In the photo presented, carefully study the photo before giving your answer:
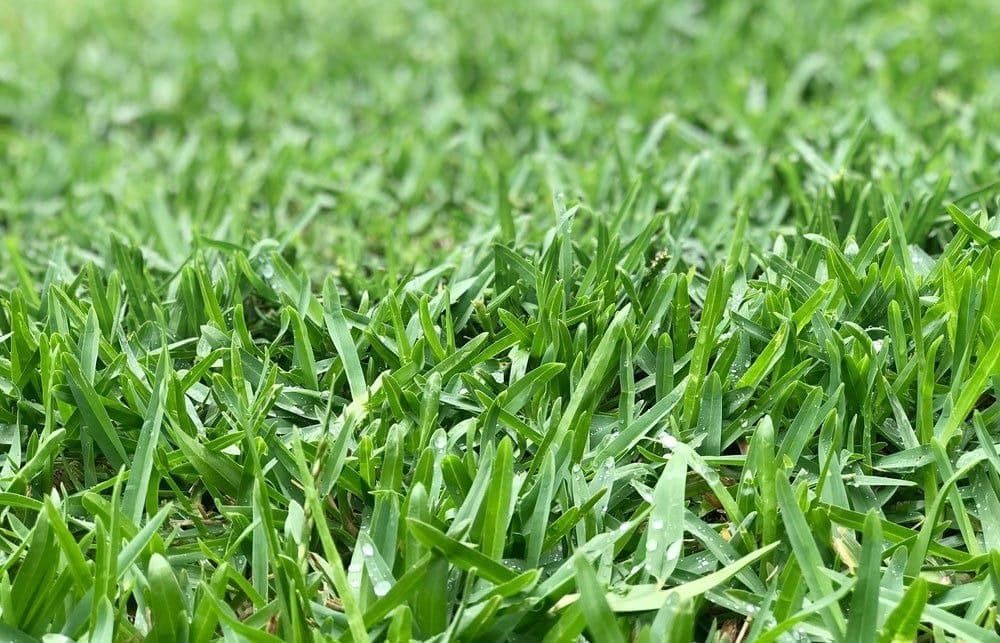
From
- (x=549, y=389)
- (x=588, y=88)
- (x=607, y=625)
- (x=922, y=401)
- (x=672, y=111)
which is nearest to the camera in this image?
(x=607, y=625)

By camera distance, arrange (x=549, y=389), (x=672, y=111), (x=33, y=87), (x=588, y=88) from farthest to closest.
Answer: (x=33, y=87) → (x=588, y=88) → (x=672, y=111) → (x=549, y=389)

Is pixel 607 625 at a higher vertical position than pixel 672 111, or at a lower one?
lower

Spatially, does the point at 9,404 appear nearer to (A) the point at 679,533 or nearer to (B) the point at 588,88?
(A) the point at 679,533

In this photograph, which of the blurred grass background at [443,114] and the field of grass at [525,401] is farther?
the blurred grass background at [443,114]

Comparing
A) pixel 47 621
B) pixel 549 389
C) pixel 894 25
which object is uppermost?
pixel 894 25

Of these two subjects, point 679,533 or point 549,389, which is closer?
point 679,533

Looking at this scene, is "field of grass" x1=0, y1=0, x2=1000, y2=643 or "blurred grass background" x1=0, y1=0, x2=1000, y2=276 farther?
"blurred grass background" x1=0, y1=0, x2=1000, y2=276

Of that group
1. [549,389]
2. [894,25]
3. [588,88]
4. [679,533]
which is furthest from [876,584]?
[894,25]

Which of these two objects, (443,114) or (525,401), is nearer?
(525,401)
